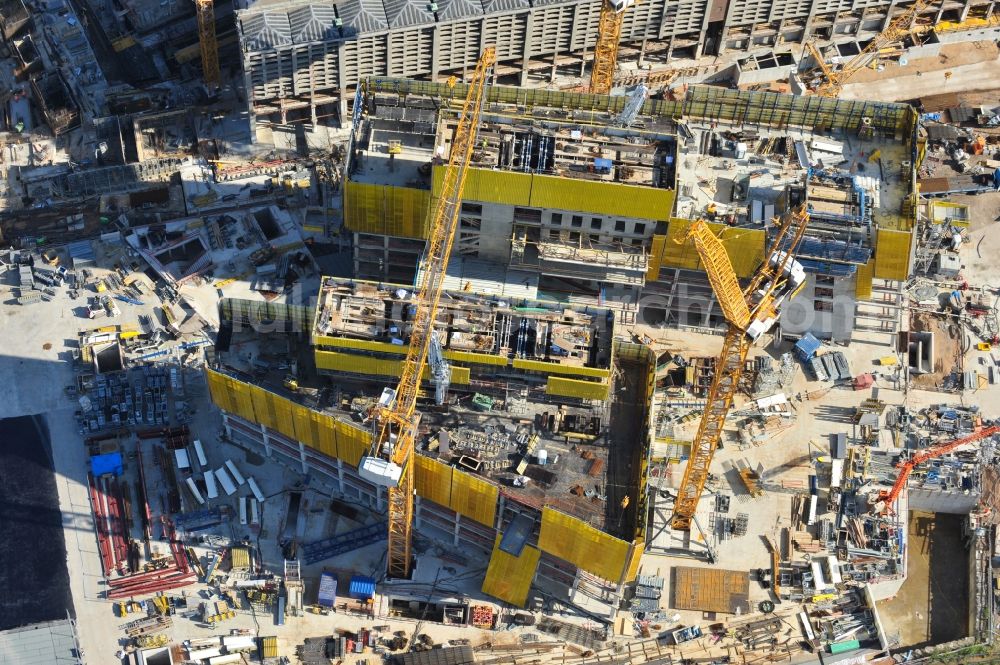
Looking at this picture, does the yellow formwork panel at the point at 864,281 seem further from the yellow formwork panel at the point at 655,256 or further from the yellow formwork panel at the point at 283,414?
the yellow formwork panel at the point at 283,414

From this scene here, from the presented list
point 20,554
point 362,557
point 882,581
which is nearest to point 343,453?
point 362,557

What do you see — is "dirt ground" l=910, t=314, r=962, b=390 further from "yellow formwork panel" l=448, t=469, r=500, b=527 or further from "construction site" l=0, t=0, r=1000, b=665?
"yellow formwork panel" l=448, t=469, r=500, b=527

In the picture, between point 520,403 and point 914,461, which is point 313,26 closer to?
point 520,403

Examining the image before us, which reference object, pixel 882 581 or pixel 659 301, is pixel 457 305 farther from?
pixel 882 581

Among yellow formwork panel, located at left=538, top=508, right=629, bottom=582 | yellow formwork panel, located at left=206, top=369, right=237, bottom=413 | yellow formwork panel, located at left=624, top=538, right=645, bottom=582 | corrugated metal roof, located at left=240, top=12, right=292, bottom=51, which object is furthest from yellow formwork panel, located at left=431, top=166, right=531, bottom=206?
yellow formwork panel, located at left=624, top=538, right=645, bottom=582

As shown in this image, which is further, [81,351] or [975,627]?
[81,351]

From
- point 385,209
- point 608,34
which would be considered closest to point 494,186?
point 385,209
